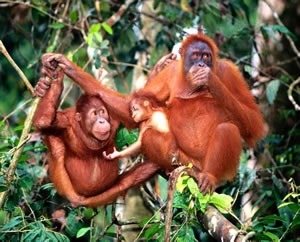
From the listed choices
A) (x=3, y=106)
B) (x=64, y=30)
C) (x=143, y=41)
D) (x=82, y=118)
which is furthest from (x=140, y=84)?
(x=3, y=106)

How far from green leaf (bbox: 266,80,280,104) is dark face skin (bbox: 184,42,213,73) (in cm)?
110

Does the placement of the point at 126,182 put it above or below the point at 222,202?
below

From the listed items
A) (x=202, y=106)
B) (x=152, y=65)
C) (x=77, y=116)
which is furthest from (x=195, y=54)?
(x=152, y=65)

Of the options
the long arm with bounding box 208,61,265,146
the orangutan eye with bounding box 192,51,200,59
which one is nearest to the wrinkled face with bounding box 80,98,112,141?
the orangutan eye with bounding box 192,51,200,59

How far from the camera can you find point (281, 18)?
755 centimetres

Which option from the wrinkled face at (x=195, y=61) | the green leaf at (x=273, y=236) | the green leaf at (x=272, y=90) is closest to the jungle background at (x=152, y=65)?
the green leaf at (x=272, y=90)

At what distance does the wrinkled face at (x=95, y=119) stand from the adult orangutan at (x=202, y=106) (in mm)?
96

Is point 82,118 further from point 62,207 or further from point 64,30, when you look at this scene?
point 64,30

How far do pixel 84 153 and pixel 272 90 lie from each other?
1.87 meters

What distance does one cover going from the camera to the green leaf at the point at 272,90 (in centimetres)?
625

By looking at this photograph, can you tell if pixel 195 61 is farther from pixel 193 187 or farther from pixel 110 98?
pixel 193 187

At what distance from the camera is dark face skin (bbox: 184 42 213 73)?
5379mm

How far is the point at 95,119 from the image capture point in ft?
18.6

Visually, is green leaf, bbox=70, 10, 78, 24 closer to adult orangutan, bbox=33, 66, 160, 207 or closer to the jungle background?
the jungle background
